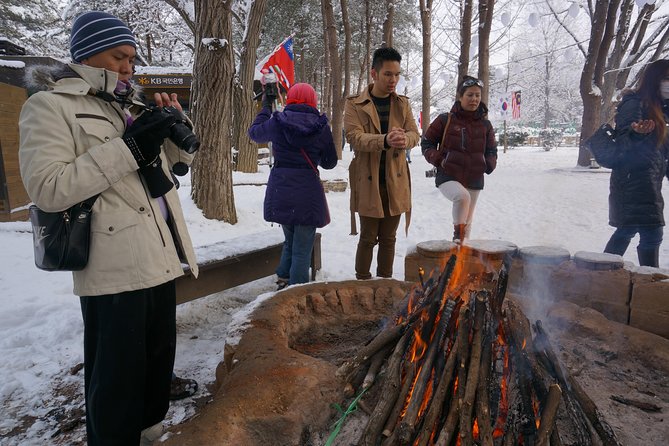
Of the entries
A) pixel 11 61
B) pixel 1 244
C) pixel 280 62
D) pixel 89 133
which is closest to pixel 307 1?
pixel 280 62

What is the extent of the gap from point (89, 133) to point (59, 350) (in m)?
2.32

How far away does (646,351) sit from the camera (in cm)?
253

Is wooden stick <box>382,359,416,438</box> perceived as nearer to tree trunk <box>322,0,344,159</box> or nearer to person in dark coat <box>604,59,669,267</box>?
person in dark coat <box>604,59,669,267</box>

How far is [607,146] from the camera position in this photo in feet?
12.7

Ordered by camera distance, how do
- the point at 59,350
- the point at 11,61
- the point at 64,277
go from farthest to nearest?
the point at 11,61 < the point at 64,277 < the point at 59,350

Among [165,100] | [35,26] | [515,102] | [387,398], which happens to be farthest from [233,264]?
[35,26]

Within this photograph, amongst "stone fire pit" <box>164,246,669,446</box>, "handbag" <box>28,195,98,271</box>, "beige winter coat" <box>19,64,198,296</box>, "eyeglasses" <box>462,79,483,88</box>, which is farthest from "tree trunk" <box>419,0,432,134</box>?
"handbag" <box>28,195,98,271</box>

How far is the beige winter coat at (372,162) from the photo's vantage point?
12.7 feet

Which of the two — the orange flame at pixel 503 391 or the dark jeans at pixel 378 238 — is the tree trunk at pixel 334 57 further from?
the orange flame at pixel 503 391

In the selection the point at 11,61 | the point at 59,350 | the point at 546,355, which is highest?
the point at 11,61

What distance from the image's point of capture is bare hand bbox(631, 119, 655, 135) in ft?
11.9

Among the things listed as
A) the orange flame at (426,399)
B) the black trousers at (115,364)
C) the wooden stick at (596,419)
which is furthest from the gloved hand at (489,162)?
the black trousers at (115,364)

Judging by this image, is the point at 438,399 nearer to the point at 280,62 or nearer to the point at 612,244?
the point at 612,244

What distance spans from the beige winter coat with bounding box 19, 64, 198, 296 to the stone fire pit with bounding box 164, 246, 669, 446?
65cm
